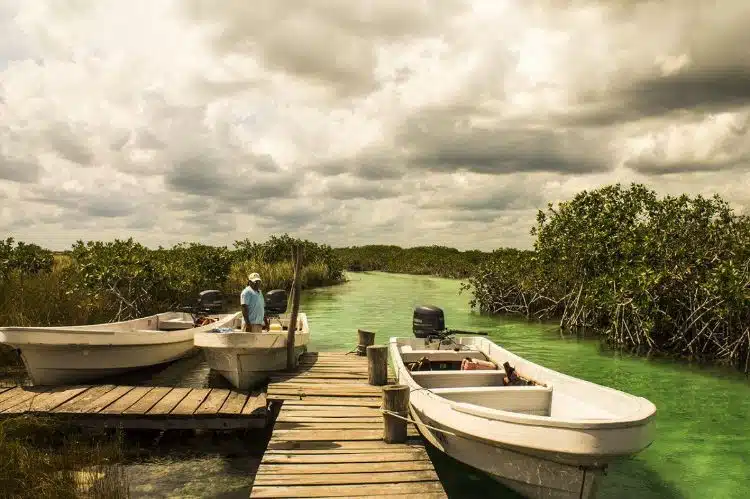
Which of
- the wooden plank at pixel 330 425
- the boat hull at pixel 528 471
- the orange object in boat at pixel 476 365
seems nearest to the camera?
the boat hull at pixel 528 471

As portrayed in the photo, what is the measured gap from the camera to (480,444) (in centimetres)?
635

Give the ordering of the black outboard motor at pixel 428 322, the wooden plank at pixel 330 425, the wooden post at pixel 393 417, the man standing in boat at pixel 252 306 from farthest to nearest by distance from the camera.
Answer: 1. the black outboard motor at pixel 428 322
2. the man standing in boat at pixel 252 306
3. the wooden plank at pixel 330 425
4. the wooden post at pixel 393 417

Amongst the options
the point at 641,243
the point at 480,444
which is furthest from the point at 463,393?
the point at 641,243

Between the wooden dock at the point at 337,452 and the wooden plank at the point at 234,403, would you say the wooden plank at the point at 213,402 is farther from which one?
the wooden dock at the point at 337,452

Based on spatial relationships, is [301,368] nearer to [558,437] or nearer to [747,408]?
[558,437]

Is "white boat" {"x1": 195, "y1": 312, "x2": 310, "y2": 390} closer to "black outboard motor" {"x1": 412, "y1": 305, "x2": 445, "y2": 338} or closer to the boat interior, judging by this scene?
the boat interior

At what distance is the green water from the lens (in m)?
7.63

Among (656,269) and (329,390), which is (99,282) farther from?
(656,269)

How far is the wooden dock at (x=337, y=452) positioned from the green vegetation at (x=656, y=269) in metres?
10.5

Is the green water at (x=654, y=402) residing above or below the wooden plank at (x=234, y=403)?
below

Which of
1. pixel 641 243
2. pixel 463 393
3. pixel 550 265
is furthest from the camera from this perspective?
pixel 550 265

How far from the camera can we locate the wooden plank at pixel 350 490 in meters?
5.33

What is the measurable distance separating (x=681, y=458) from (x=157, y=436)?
9015 mm

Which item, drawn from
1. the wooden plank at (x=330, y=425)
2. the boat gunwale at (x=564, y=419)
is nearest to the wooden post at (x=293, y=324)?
the wooden plank at (x=330, y=425)
